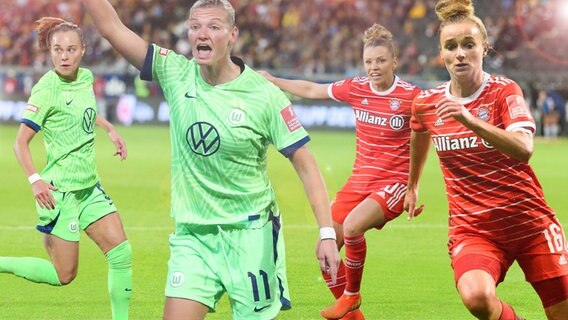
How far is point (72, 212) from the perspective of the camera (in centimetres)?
809

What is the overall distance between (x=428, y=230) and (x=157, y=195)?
523cm

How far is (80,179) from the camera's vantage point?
8156 mm

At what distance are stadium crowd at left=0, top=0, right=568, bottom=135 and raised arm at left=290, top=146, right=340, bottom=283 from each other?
25151mm

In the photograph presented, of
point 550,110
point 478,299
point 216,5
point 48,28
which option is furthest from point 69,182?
point 550,110

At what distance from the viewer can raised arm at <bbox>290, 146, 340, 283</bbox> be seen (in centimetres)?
558

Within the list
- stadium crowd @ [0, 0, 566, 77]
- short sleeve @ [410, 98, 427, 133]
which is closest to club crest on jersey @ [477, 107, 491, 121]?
short sleeve @ [410, 98, 427, 133]

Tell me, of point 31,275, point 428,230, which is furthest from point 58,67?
point 428,230

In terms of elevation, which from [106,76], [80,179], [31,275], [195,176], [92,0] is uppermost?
[92,0]

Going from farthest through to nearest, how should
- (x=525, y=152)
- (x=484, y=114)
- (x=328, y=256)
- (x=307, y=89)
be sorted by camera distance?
(x=307, y=89), (x=484, y=114), (x=525, y=152), (x=328, y=256)

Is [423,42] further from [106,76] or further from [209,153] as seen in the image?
[209,153]

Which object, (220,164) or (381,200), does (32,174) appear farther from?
(381,200)

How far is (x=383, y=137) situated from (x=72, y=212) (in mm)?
2531

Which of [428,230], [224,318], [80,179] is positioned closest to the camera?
[80,179]

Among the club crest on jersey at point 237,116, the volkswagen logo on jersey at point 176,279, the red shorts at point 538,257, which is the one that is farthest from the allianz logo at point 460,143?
the volkswagen logo on jersey at point 176,279
